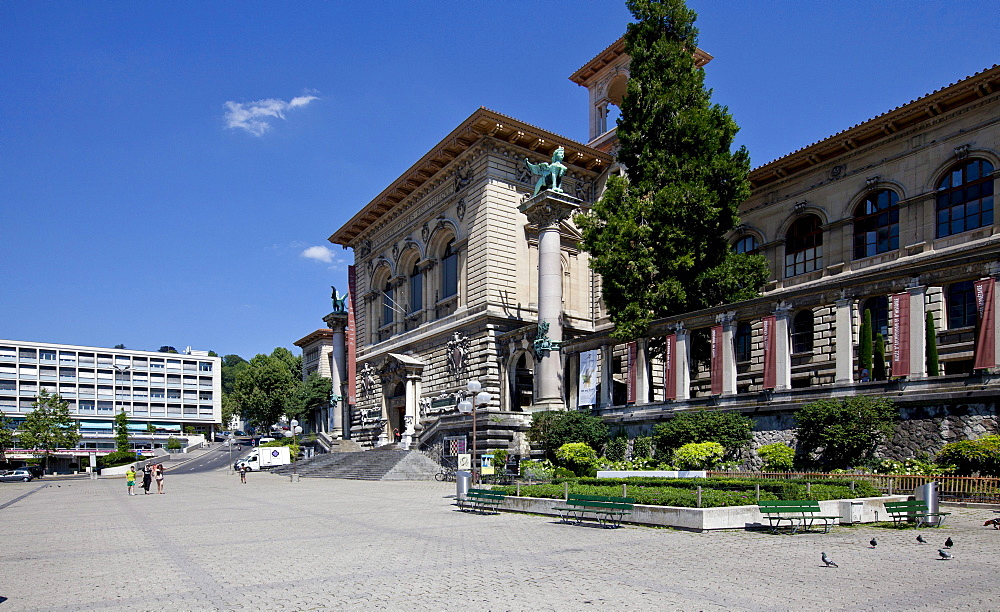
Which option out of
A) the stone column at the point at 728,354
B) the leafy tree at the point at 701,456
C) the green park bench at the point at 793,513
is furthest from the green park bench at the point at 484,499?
the stone column at the point at 728,354

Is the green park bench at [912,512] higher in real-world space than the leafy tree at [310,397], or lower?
higher

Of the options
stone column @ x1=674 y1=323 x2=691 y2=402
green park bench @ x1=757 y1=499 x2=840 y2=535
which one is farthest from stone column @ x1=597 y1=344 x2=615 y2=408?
green park bench @ x1=757 y1=499 x2=840 y2=535

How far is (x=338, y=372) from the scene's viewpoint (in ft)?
205

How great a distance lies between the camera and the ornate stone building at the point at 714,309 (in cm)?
2284

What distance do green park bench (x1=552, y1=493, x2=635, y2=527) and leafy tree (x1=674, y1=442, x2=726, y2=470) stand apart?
8.14 meters

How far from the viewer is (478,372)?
41.2m

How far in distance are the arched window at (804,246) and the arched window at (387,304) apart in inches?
1072

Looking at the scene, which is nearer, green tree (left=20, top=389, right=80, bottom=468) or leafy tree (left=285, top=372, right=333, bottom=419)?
green tree (left=20, top=389, right=80, bottom=468)

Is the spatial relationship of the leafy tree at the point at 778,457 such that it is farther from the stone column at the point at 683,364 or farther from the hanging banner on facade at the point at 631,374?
the hanging banner on facade at the point at 631,374

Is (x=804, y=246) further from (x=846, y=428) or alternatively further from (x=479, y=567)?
(x=479, y=567)

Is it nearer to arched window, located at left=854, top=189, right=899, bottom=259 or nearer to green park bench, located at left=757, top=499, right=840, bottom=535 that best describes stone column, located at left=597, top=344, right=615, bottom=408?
arched window, located at left=854, top=189, right=899, bottom=259

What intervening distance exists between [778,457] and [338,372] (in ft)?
149

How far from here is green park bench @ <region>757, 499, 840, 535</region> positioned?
540 inches

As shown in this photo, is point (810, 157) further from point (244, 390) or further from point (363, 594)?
point (244, 390)
